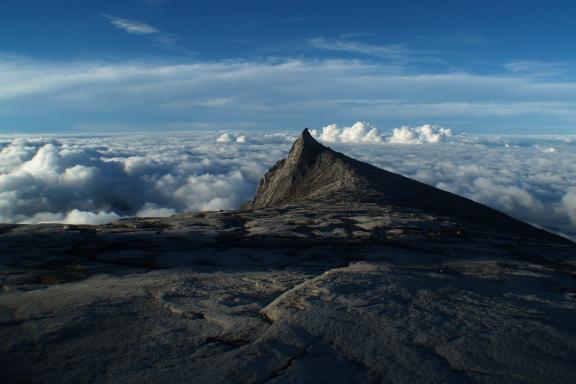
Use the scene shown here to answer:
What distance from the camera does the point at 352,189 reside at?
29.1 meters

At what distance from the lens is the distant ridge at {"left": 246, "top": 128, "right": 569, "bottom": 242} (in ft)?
88.6

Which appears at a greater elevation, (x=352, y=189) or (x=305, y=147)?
(x=305, y=147)

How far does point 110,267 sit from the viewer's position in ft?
36.8

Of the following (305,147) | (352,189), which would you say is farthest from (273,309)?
(305,147)

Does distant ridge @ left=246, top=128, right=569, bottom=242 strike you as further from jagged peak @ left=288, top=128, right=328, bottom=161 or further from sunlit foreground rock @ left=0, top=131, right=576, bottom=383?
sunlit foreground rock @ left=0, top=131, right=576, bottom=383

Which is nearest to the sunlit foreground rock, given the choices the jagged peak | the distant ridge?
the distant ridge

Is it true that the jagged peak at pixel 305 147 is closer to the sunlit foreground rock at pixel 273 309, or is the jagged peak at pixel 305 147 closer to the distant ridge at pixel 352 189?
the distant ridge at pixel 352 189

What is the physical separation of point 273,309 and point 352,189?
73.2 feet

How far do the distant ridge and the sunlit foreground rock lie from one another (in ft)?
37.1

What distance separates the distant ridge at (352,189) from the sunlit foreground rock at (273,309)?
37.1 ft

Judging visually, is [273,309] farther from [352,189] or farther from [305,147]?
[305,147]

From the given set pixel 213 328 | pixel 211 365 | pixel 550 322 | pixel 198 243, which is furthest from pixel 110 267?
pixel 550 322

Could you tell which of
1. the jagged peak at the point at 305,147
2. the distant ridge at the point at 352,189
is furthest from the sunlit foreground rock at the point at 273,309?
the jagged peak at the point at 305,147

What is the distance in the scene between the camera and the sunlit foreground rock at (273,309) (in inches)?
218
